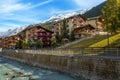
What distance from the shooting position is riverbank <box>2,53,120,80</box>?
35969 mm

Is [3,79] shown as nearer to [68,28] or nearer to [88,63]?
[88,63]

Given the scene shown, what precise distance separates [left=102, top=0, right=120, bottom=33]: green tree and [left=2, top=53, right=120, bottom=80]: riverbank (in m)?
14.1

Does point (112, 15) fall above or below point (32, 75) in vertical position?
above

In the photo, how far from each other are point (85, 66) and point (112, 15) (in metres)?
23.1

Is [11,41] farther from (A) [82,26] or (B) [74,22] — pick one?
(A) [82,26]

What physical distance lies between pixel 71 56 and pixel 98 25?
79.6 metres

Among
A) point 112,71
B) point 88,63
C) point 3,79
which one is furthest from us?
point 3,79

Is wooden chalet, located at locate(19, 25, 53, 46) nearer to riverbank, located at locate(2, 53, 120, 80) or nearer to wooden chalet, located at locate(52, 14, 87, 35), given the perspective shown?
wooden chalet, located at locate(52, 14, 87, 35)

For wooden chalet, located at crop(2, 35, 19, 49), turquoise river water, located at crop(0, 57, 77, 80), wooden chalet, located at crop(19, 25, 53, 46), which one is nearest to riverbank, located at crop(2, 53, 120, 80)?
turquoise river water, located at crop(0, 57, 77, 80)

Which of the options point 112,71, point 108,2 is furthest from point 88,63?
point 108,2

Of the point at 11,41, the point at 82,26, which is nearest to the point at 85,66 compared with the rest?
the point at 82,26

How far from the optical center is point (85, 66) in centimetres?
4466

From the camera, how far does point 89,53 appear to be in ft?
155

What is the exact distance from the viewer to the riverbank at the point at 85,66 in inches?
1416
